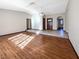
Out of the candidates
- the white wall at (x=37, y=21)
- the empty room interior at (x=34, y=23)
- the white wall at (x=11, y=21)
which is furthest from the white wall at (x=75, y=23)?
the white wall at (x=37, y=21)

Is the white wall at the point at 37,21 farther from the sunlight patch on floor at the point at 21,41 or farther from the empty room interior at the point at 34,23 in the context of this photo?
the sunlight patch on floor at the point at 21,41

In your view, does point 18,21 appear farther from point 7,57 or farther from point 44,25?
point 7,57

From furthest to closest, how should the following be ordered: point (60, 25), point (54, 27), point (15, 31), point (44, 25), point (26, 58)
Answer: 1. point (60, 25)
2. point (44, 25)
3. point (54, 27)
4. point (15, 31)
5. point (26, 58)

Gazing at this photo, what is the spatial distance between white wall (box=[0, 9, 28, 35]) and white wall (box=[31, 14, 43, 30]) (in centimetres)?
207

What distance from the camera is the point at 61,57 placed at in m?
2.72

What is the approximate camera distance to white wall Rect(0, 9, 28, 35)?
736cm

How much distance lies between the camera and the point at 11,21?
27.1ft

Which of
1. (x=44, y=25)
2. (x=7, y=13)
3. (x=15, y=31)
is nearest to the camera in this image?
(x=7, y=13)

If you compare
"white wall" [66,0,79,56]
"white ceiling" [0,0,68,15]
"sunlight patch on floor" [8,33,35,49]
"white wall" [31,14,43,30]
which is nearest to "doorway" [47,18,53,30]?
"white wall" [31,14,43,30]

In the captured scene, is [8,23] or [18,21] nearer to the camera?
[8,23]

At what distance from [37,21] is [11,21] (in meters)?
4.38

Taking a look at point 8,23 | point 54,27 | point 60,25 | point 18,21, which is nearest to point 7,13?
point 8,23

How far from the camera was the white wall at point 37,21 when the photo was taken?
10654mm

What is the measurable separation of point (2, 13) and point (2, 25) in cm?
131
